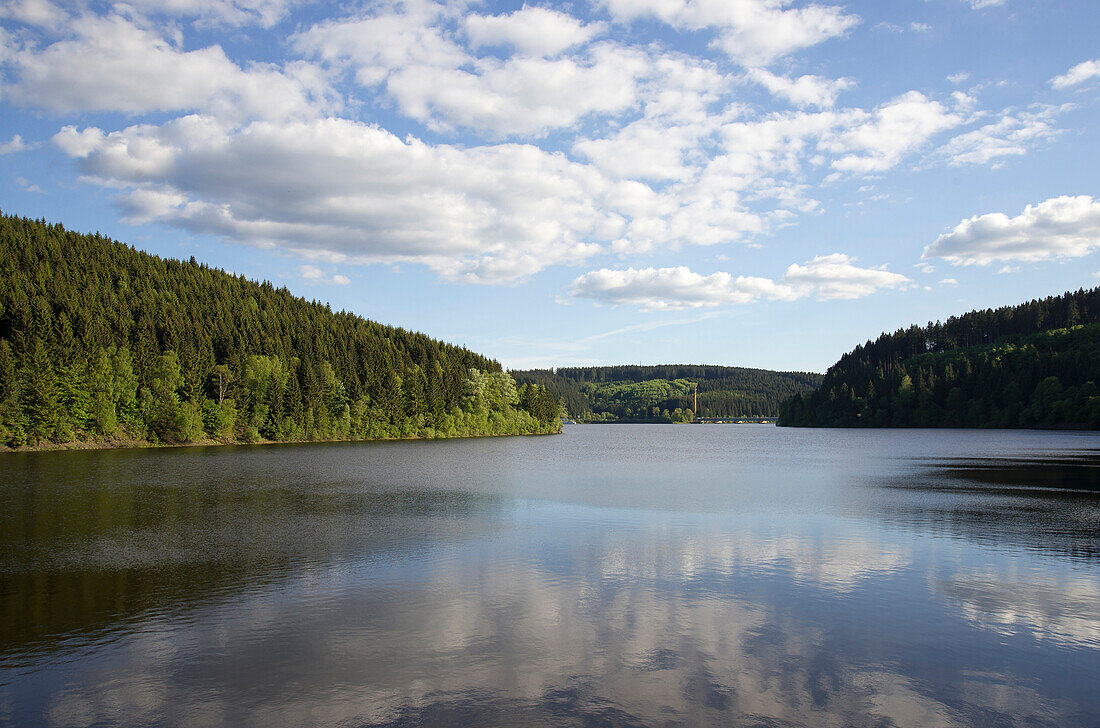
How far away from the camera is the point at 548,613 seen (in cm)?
1499

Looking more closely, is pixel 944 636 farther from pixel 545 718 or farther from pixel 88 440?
pixel 88 440

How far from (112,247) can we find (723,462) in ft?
378

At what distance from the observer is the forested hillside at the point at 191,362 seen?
7981cm

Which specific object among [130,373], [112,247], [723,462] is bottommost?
[723,462]

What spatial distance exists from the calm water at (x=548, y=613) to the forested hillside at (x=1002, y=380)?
13180 cm

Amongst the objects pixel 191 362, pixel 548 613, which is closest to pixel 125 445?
pixel 191 362

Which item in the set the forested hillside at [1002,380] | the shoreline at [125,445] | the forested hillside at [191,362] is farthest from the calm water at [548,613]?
the forested hillside at [1002,380]

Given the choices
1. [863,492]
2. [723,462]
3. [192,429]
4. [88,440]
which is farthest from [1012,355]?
[88,440]

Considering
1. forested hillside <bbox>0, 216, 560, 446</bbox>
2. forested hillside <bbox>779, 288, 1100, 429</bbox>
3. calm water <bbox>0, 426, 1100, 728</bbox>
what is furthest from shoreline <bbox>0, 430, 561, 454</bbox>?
forested hillside <bbox>779, 288, 1100, 429</bbox>

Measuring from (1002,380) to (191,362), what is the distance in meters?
171

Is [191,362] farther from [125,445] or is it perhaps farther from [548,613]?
[548,613]

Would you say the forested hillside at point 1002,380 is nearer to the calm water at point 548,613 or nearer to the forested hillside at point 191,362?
the forested hillside at point 191,362

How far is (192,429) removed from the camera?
91.4 m

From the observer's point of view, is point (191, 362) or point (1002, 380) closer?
point (191, 362)
